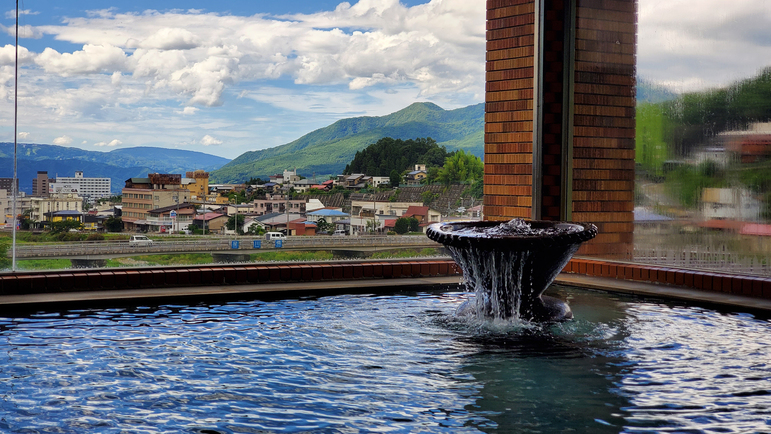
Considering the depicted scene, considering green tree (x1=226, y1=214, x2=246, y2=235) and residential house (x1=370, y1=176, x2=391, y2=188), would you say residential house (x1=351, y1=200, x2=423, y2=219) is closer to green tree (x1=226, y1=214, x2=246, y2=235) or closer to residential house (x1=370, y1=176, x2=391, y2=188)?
residential house (x1=370, y1=176, x2=391, y2=188)

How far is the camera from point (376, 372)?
2.98m

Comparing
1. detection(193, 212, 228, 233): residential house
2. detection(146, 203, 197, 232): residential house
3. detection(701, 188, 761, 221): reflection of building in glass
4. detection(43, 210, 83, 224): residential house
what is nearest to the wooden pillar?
detection(701, 188, 761, 221): reflection of building in glass

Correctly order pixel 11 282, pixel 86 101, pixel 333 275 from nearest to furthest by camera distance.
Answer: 1. pixel 11 282
2. pixel 333 275
3. pixel 86 101

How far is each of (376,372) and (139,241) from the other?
13.1ft

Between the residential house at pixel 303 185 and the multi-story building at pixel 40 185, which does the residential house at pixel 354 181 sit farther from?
the multi-story building at pixel 40 185

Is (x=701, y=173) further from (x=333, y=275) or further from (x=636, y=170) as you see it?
(x=333, y=275)

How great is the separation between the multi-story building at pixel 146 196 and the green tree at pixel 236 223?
44cm

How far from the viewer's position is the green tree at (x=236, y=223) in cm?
657

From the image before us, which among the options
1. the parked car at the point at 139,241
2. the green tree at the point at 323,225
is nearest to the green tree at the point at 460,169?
the green tree at the point at 323,225


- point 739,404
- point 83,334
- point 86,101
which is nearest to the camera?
point 739,404

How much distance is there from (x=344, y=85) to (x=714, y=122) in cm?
394

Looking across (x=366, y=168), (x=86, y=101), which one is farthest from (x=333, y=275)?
(x=86, y=101)

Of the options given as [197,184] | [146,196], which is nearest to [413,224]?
[197,184]

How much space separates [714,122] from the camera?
6176 millimetres
